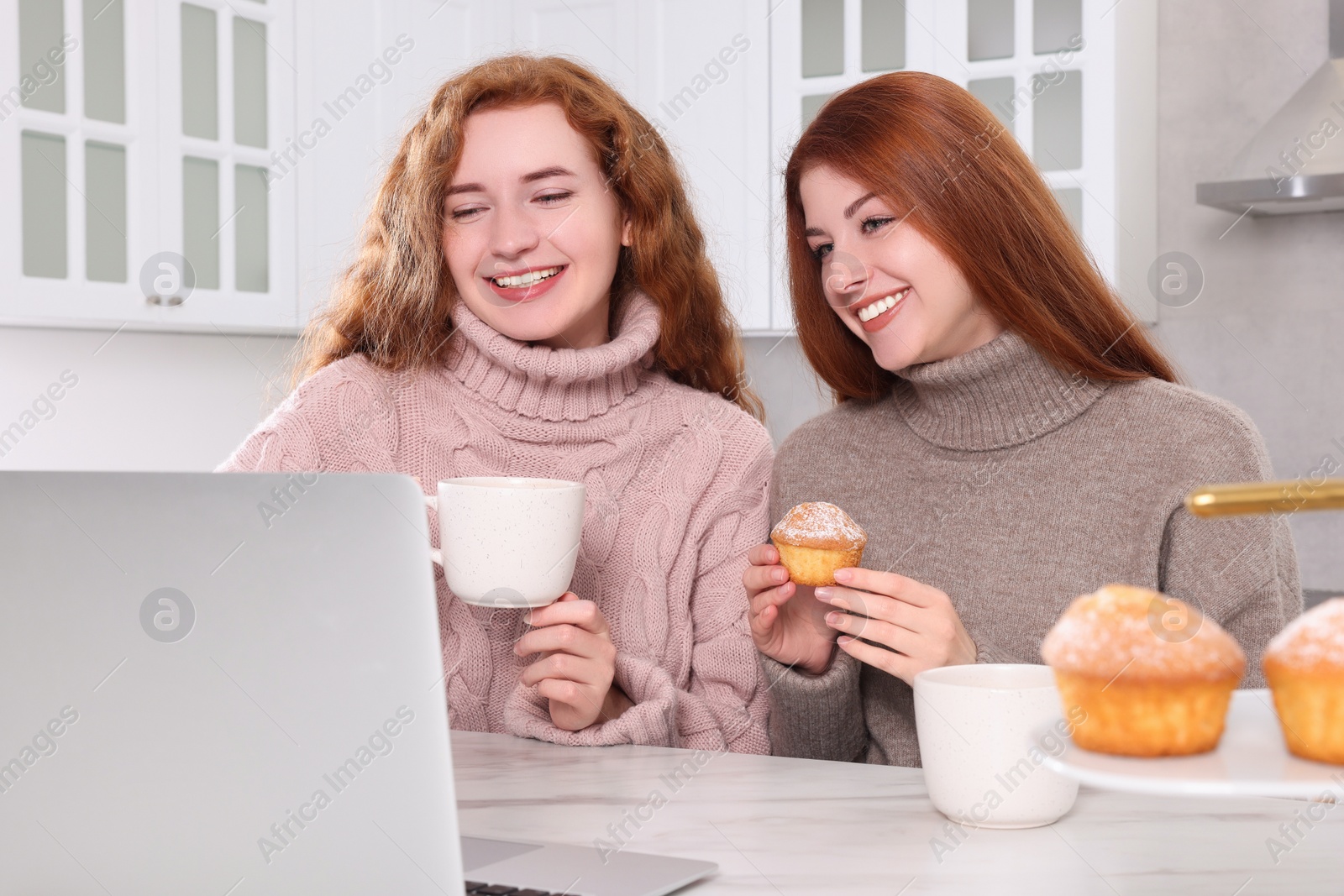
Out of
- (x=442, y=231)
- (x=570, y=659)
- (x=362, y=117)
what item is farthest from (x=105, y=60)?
(x=570, y=659)

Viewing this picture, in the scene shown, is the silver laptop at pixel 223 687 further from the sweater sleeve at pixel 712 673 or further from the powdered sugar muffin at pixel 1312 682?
the sweater sleeve at pixel 712 673

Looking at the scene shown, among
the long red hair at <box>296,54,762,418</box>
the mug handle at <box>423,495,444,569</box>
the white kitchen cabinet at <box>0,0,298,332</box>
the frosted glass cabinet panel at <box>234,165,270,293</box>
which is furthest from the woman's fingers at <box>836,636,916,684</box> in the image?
the frosted glass cabinet panel at <box>234,165,270,293</box>

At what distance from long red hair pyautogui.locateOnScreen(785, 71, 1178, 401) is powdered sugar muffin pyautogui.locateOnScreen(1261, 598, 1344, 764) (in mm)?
805

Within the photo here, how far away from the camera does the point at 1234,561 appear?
1.15 m

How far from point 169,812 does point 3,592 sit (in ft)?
0.43

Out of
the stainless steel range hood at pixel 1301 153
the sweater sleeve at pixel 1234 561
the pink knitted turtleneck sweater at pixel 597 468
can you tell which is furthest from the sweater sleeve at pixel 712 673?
the stainless steel range hood at pixel 1301 153

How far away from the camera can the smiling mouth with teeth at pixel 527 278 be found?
137cm

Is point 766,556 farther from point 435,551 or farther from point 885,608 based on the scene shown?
point 435,551

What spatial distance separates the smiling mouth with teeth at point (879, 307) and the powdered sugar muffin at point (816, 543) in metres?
0.23

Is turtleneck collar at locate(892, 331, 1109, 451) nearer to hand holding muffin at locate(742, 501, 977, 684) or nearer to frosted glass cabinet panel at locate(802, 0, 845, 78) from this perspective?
hand holding muffin at locate(742, 501, 977, 684)

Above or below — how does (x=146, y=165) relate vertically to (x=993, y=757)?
above

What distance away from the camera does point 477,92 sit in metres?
1.40

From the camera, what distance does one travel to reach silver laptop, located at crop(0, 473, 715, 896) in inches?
22.2

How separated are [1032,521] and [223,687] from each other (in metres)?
0.91
